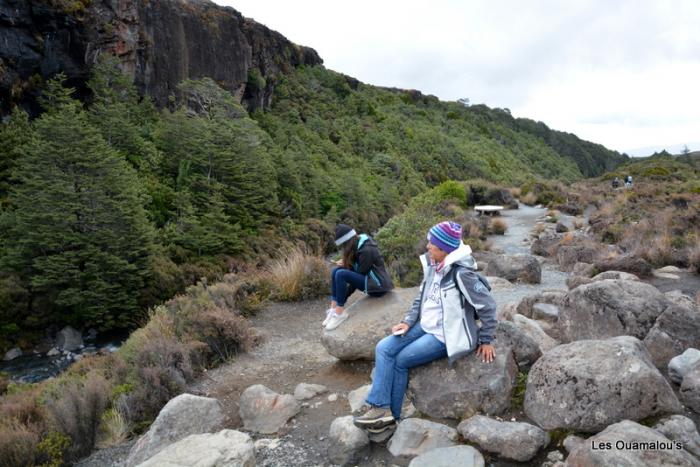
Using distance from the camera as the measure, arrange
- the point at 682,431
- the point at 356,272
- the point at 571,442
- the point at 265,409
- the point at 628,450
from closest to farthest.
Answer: the point at 628,450
the point at 682,431
the point at 571,442
the point at 265,409
the point at 356,272

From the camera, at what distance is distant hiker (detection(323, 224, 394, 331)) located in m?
5.61

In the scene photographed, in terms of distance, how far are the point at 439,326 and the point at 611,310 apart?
1860 mm

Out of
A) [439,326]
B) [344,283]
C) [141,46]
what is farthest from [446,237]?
[141,46]

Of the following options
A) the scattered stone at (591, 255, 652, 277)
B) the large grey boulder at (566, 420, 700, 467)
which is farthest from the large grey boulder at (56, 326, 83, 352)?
the large grey boulder at (566, 420, 700, 467)

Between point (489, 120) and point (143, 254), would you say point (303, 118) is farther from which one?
point (489, 120)

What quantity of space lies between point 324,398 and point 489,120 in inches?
3010

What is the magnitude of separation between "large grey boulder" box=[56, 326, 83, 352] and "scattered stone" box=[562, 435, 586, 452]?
47.6 ft

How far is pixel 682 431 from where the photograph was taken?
285cm

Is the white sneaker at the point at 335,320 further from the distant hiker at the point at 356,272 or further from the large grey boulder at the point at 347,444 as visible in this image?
the large grey boulder at the point at 347,444

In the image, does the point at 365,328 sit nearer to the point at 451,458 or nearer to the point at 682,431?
the point at 451,458

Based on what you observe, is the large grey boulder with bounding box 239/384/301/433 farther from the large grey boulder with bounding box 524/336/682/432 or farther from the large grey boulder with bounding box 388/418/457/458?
the large grey boulder with bounding box 524/336/682/432

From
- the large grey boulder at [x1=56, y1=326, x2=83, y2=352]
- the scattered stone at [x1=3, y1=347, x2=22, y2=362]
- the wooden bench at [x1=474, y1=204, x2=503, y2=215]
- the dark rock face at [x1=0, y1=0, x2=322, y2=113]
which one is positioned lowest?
the scattered stone at [x1=3, y1=347, x2=22, y2=362]

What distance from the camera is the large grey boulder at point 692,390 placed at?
325 cm

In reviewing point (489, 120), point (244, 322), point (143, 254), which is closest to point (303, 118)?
point (143, 254)
